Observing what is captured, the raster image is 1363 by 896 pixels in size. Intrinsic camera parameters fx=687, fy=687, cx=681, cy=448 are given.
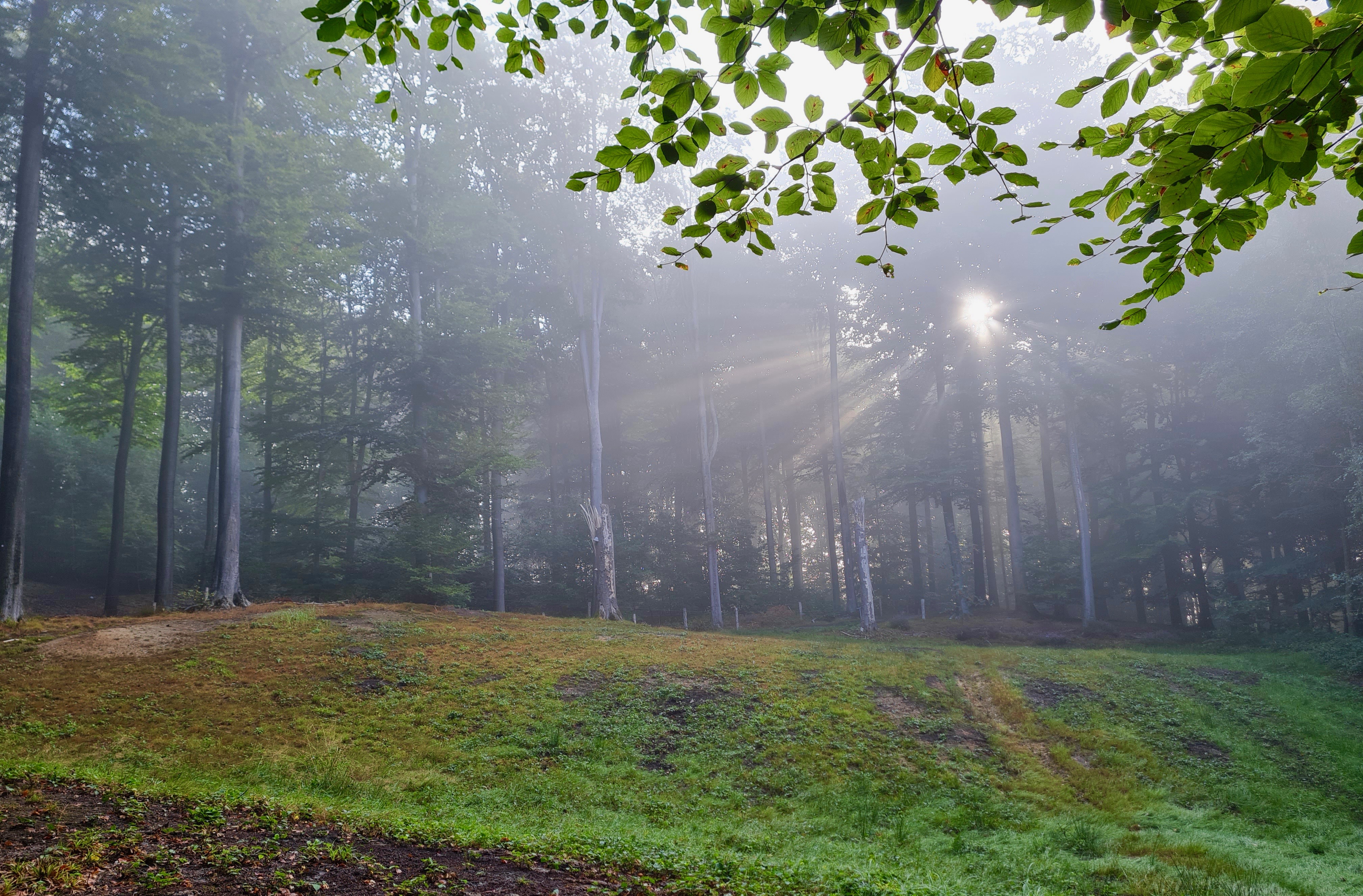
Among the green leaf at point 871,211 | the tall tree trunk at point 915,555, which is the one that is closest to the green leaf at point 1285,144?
the green leaf at point 871,211

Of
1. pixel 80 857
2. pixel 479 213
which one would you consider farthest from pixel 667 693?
pixel 479 213

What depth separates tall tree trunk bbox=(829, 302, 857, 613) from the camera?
27062 millimetres

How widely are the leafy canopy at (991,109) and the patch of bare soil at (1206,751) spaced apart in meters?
10.1

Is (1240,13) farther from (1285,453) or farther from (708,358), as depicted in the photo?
(708,358)

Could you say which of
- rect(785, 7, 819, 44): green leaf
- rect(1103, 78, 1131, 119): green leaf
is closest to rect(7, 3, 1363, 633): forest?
rect(785, 7, 819, 44): green leaf

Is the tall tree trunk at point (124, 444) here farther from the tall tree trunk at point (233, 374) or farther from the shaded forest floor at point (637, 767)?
the shaded forest floor at point (637, 767)

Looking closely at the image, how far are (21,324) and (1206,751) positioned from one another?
21337 millimetres

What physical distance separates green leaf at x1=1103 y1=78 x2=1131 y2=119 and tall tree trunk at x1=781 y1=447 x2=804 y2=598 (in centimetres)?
3068

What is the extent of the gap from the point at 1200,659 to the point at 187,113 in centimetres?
2969

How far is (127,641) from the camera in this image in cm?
1098

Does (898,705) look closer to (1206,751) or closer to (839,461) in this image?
(1206,751)

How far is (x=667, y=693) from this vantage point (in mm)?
11203

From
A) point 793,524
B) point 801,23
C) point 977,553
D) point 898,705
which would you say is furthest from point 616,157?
point 793,524

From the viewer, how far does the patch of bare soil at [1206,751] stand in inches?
376
